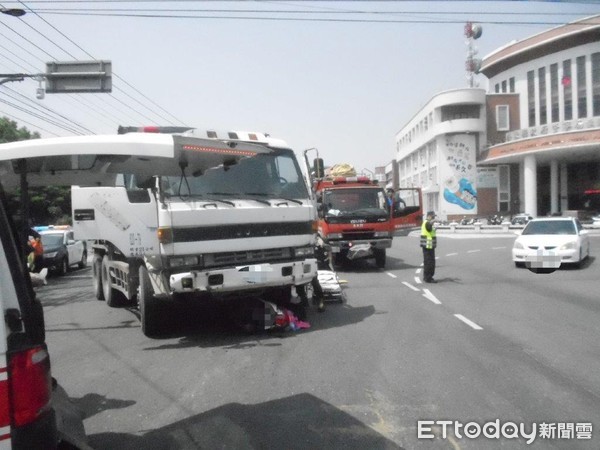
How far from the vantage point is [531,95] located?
57.0 m

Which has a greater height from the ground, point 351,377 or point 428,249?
point 428,249

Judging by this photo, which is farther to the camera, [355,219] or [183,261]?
[355,219]

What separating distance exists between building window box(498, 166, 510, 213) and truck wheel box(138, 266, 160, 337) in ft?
183

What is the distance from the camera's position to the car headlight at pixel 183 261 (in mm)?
6926

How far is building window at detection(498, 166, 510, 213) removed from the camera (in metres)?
58.3

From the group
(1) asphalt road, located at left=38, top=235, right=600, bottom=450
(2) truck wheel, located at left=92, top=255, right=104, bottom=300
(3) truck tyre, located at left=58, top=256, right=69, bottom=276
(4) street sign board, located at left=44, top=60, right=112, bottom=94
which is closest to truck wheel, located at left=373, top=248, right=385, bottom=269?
(1) asphalt road, located at left=38, top=235, right=600, bottom=450

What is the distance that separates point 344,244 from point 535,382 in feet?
35.5

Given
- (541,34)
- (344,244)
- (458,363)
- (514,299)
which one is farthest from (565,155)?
(458,363)

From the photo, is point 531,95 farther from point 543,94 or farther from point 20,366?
point 20,366

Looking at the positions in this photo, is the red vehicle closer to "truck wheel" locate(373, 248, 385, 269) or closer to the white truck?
"truck wheel" locate(373, 248, 385, 269)

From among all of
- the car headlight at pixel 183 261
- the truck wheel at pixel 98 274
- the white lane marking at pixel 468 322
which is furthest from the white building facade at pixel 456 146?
the car headlight at pixel 183 261

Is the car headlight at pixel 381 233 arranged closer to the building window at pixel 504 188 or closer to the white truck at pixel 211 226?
the white truck at pixel 211 226

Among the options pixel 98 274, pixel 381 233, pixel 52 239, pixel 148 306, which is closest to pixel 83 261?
pixel 52 239

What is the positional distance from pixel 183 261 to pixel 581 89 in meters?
52.7
